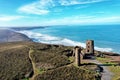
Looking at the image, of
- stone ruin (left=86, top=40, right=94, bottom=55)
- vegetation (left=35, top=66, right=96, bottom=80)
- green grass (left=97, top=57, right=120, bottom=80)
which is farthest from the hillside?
stone ruin (left=86, top=40, right=94, bottom=55)

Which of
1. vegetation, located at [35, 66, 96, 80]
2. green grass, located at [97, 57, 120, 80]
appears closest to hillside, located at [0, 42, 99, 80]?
vegetation, located at [35, 66, 96, 80]

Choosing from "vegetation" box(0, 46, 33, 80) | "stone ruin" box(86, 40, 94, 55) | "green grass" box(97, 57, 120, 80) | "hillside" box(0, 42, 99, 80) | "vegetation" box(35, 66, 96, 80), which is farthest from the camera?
"stone ruin" box(86, 40, 94, 55)

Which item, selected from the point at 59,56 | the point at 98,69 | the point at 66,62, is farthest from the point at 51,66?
the point at 98,69

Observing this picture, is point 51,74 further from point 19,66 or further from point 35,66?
point 19,66

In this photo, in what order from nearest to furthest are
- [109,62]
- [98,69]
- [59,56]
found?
[98,69], [109,62], [59,56]

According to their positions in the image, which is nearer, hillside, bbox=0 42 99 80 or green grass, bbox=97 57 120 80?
green grass, bbox=97 57 120 80

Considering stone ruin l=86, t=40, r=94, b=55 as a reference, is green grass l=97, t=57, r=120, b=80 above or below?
below

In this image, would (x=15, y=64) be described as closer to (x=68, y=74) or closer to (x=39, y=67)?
(x=39, y=67)

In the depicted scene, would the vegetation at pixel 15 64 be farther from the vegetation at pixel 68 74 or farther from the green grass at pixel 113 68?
the green grass at pixel 113 68

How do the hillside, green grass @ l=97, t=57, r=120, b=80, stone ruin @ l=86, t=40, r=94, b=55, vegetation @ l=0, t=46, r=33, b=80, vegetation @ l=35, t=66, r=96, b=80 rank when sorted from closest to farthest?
green grass @ l=97, t=57, r=120, b=80
vegetation @ l=35, t=66, r=96, b=80
the hillside
vegetation @ l=0, t=46, r=33, b=80
stone ruin @ l=86, t=40, r=94, b=55

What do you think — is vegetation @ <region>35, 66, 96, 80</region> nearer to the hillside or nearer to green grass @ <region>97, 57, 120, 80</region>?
the hillside

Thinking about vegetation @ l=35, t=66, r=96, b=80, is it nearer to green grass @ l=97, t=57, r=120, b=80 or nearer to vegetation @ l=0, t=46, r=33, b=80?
green grass @ l=97, t=57, r=120, b=80
